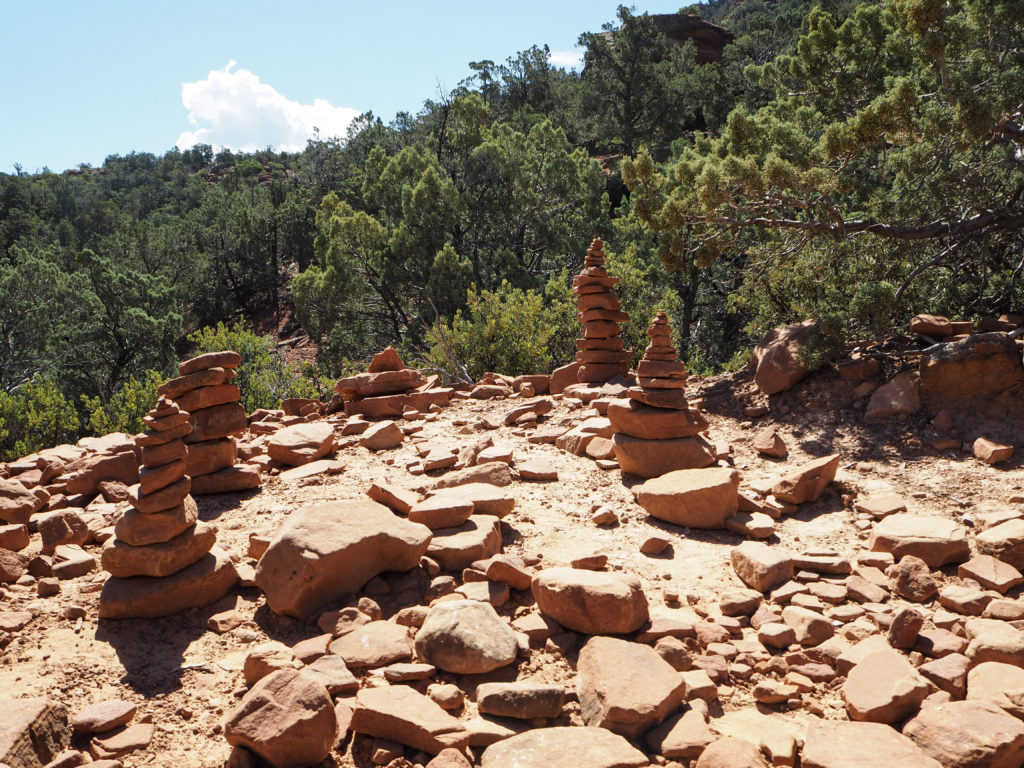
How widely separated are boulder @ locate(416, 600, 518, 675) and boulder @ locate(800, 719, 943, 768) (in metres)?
1.47

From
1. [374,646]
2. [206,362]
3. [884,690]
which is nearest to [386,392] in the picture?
[206,362]

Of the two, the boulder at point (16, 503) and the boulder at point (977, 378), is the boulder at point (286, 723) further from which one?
the boulder at point (977, 378)

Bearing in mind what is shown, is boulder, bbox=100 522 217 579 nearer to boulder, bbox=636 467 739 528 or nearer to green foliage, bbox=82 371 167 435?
boulder, bbox=636 467 739 528

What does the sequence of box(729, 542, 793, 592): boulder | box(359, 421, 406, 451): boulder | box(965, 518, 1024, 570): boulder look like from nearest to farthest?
box(729, 542, 793, 592): boulder
box(965, 518, 1024, 570): boulder
box(359, 421, 406, 451): boulder

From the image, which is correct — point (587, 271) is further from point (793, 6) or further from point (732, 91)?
point (793, 6)

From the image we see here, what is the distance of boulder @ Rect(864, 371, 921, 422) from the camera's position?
23.6 feet

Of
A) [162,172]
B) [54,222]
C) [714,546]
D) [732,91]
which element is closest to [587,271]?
[714,546]

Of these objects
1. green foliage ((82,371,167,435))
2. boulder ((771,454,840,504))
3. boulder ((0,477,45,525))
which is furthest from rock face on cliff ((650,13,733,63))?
boulder ((0,477,45,525))

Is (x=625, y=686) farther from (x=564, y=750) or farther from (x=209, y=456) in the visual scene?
(x=209, y=456)

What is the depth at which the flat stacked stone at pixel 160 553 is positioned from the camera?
14.7 ft

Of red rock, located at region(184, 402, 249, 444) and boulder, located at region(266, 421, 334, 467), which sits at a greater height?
red rock, located at region(184, 402, 249, 444)

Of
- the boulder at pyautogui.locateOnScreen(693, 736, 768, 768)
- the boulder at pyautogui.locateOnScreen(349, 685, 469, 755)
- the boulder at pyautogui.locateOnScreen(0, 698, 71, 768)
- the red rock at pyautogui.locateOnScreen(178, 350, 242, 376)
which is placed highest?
the red rock at pyautogui.locateOnScreen(178, 350, 242, 376)

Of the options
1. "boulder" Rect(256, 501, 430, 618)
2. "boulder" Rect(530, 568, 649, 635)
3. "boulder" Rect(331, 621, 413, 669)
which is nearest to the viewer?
"boulder" Rect(331, 621, 413, 669)

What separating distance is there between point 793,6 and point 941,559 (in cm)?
5606
